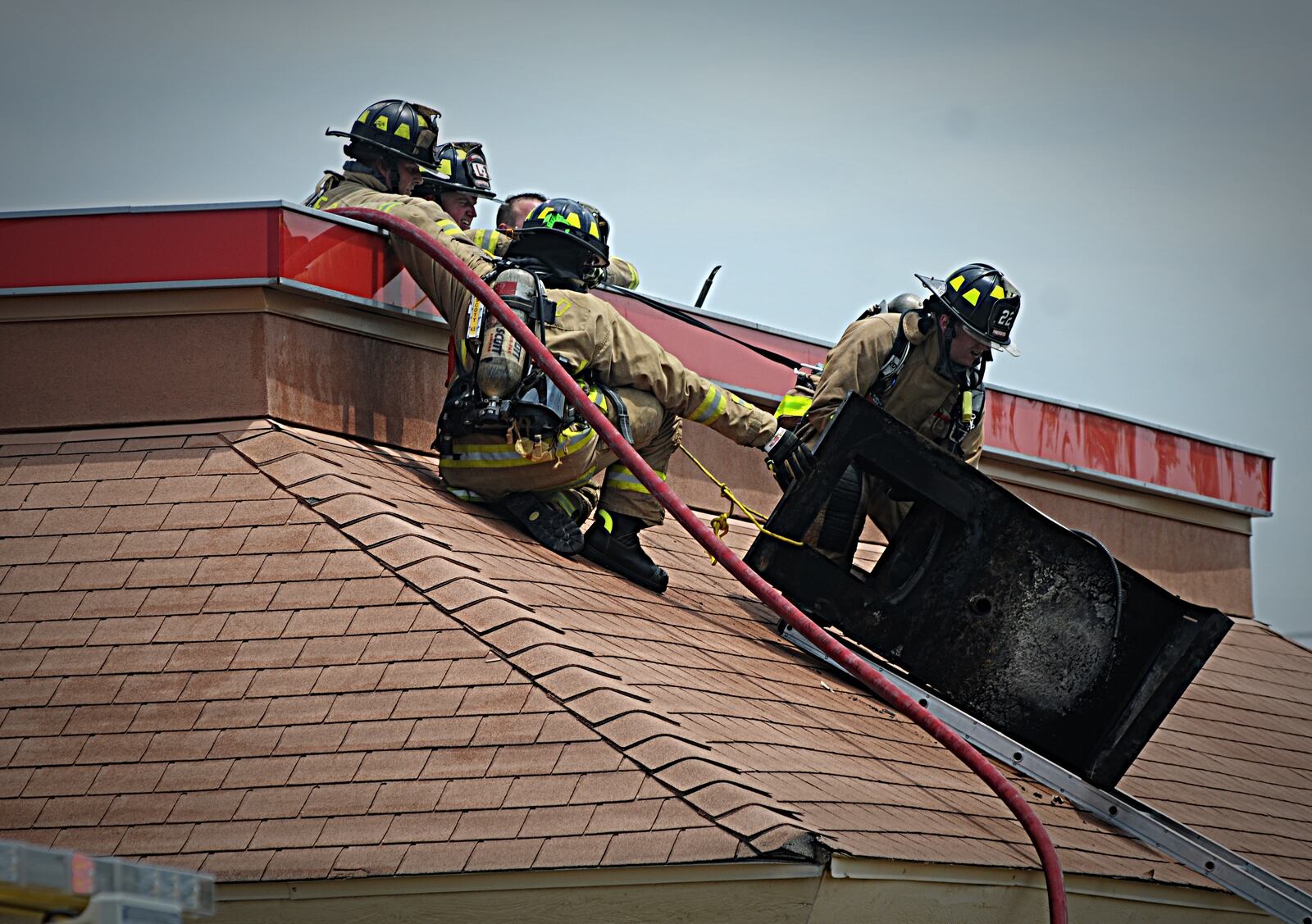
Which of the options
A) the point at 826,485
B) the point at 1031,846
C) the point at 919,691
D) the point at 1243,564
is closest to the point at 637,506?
the point at 826,485

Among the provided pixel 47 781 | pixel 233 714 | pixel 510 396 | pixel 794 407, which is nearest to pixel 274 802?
pixel 233 714

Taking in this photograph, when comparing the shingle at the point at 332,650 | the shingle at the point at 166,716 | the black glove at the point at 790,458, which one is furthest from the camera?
the black glove at the point at 790,458

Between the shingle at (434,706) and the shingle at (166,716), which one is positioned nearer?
the shingle at (434,706)

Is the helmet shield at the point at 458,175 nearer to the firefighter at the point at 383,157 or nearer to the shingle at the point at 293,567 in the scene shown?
the firefighter at the point at 383,157

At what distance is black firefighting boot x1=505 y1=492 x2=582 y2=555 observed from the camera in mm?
7598

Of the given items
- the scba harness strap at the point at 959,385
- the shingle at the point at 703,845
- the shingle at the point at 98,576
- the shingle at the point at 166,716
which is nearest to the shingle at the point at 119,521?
the shingle at the point at 98,576

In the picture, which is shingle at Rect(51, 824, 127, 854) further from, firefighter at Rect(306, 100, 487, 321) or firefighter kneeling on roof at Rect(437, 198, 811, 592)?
firefighter at Rect(306, 100, 487, 321)

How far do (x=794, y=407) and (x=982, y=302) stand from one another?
959 millimetres

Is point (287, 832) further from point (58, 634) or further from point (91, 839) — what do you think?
point (58, 634)

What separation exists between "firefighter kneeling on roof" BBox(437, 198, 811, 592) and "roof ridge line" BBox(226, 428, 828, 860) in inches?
24.9

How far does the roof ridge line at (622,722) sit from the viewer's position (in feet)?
16.7

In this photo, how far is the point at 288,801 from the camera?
5.57 metres

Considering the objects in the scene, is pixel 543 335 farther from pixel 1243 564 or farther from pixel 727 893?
pixel 1243 564

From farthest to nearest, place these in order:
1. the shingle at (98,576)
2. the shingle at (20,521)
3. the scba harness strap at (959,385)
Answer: the scba harness strap at (959,385)
the shingle at (20,521)
the shingle at (98,576)
